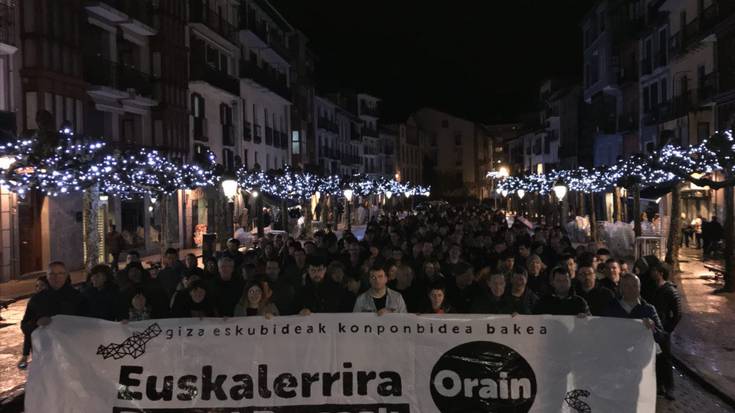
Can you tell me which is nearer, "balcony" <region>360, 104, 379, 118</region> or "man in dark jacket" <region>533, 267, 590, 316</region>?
"man in dark jacket" <region>533, 267, 590, 316</region>

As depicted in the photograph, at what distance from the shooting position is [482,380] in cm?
714

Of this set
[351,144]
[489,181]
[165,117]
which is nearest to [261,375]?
[165,117]

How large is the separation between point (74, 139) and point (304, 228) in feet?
71.5

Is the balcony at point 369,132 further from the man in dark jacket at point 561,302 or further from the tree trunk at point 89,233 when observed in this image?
the man in dark jacket at point 561,302

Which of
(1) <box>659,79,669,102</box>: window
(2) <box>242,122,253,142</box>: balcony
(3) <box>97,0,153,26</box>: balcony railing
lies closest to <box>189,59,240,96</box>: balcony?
(2) <box>242,122,253,142</box>: balcony

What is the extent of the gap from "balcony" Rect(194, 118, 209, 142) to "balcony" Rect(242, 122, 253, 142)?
21.6 feet

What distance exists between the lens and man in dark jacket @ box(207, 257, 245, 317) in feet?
29.2

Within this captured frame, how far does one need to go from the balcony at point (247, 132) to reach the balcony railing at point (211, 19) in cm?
499

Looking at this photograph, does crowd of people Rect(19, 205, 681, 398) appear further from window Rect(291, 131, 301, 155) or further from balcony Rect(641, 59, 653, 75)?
window Rect(291, 131, 301, 155)

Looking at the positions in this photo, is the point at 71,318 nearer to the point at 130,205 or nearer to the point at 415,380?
the point at 415,380

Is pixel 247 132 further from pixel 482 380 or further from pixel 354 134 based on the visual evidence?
pixel 354 134

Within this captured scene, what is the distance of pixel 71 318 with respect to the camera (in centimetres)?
769

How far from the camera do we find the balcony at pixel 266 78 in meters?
46.9

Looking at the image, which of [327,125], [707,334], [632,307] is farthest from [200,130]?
[327,125]
